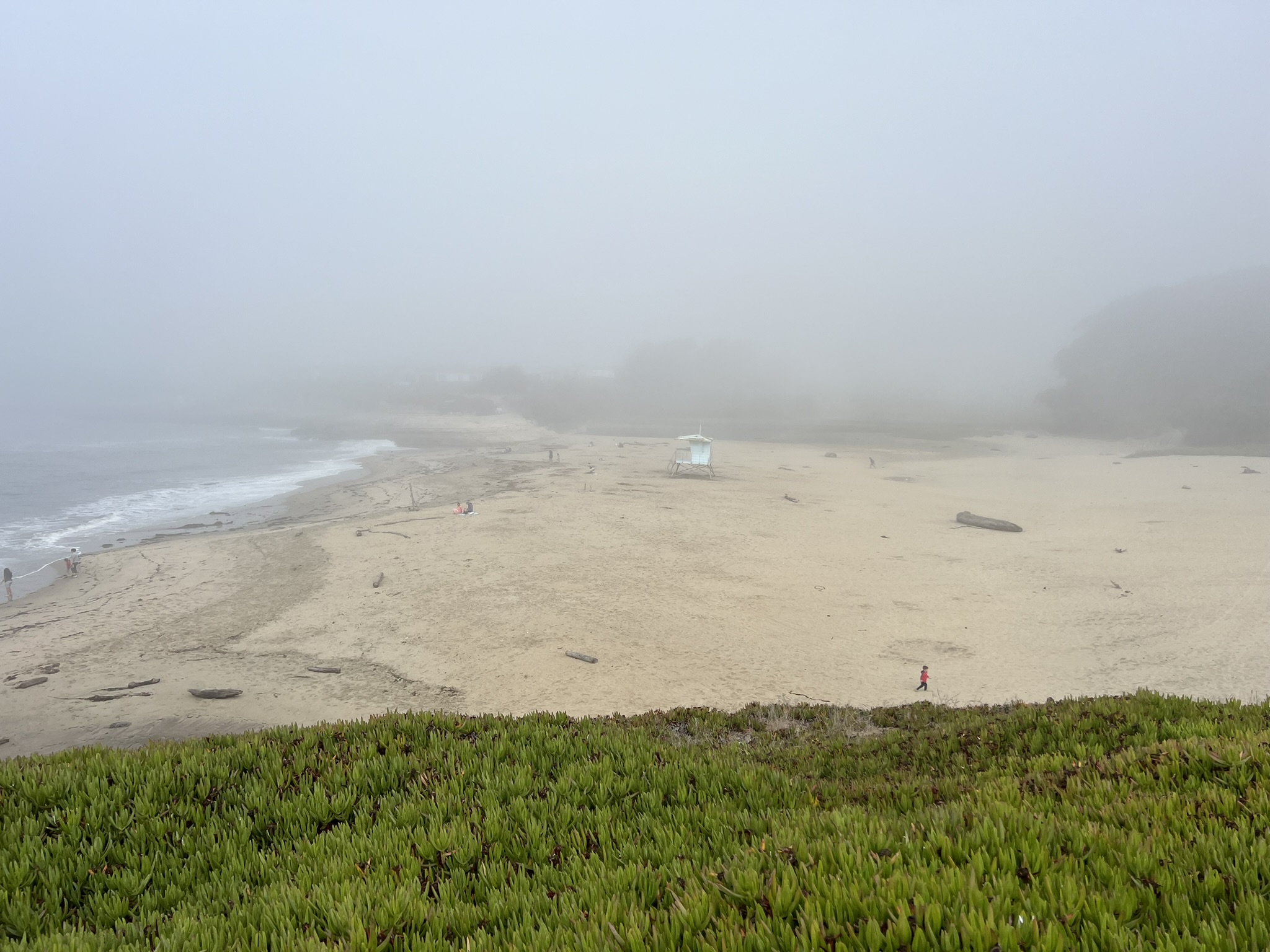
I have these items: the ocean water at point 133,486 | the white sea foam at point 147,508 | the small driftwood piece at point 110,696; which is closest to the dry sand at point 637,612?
the small driftwood piece at point 110,696

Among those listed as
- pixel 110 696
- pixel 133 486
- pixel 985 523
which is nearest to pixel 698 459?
pixel 985 523

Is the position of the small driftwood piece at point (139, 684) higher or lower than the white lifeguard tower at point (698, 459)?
lower

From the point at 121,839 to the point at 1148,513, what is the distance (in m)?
42.2

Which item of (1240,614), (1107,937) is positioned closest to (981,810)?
(1107,937)

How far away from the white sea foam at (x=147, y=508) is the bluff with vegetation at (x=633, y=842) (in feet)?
110

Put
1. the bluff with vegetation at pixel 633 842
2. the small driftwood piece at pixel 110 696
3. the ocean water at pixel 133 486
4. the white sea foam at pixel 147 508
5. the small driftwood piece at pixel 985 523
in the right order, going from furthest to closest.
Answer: the white sea foam at pixel 147 508 → the ocean water at pixel 133 486 → the small driftwood piece at pixel 985 523 → the small driftwood piece at pixel 110 696 → the bluff with vegetation at pixel 633 842

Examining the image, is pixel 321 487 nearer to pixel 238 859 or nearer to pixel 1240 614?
pixel 238 859

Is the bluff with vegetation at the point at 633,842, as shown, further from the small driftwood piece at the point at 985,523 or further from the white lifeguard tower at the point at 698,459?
the white lifeguard tower at the point at 698,459

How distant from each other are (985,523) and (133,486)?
5955cm

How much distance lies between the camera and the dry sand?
1379 cm

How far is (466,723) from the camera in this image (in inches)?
248

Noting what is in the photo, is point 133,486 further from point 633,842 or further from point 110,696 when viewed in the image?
point 633,842

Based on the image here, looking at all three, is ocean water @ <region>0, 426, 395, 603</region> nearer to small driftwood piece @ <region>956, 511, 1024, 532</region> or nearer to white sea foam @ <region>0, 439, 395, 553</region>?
white sea foam @ <region>0, 439, 395, 553</region>

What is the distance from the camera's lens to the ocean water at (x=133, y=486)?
30.1 meters
